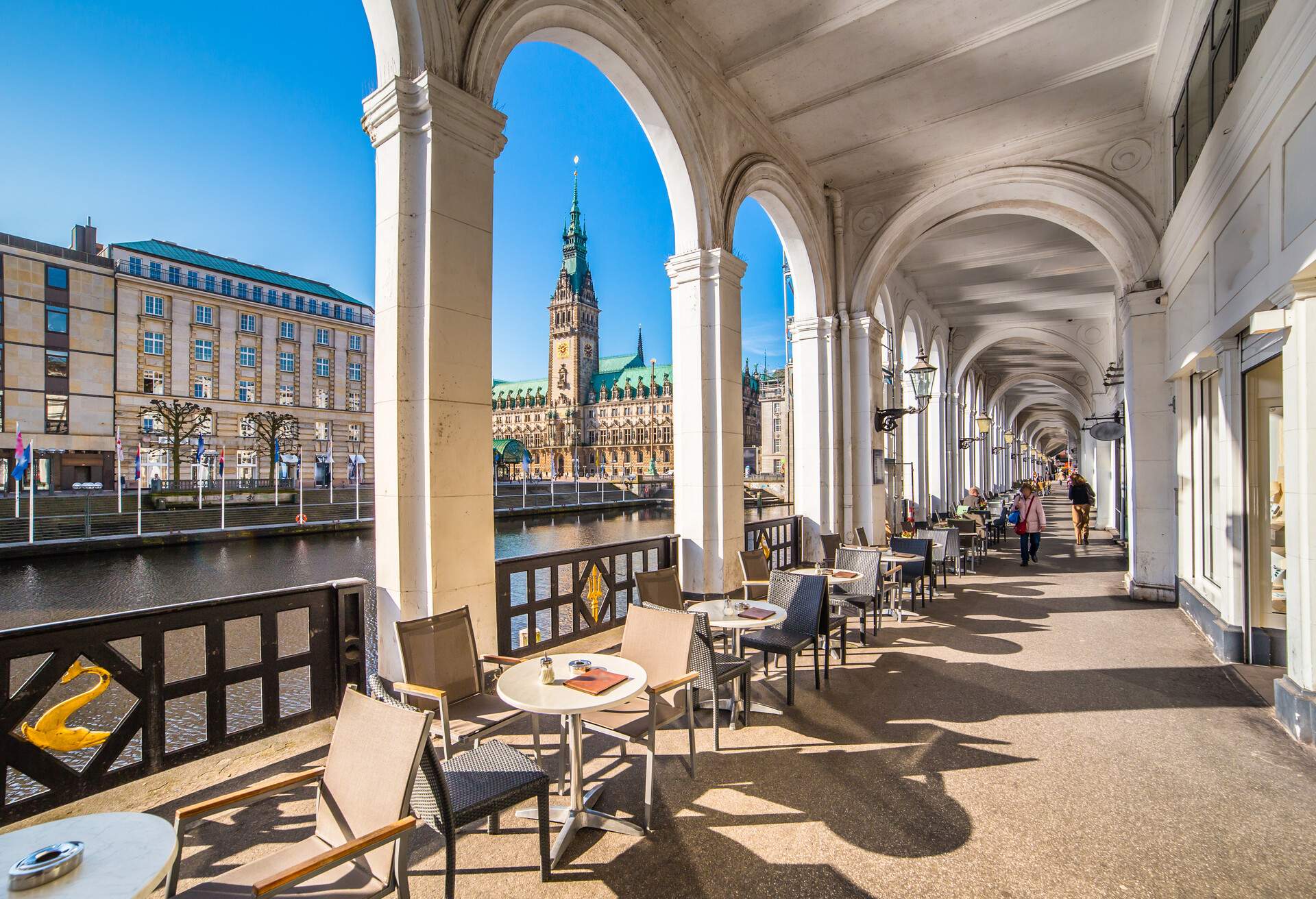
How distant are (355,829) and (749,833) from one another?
1667mm

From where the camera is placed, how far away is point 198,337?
142ft

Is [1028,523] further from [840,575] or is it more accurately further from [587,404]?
[587,404]

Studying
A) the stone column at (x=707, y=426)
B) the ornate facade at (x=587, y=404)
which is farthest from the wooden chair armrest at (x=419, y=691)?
the ornate facade at (x=587, y=404)

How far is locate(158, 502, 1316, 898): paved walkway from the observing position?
95.3 inches

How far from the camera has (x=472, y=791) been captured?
2309 mm

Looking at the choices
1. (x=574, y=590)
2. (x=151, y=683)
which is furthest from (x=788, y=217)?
(x=151, y=683)

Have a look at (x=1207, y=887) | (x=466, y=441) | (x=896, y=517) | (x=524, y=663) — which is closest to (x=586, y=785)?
(x=524, y=663)

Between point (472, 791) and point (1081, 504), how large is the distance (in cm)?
1445

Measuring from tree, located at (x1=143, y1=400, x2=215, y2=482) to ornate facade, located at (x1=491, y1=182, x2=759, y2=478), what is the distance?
136ft

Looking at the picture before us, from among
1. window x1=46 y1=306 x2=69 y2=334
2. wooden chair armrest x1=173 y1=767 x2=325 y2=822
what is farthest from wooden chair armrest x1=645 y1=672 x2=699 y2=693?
window x1=46 y1=306 x2=69 y2=334

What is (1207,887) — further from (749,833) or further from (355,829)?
(355,829)

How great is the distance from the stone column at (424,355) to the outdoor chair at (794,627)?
1.99 meters

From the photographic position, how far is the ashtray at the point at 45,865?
57.1 inches

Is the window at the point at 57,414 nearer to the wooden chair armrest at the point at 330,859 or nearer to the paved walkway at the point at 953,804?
the paved walkway at the point at 953,804
